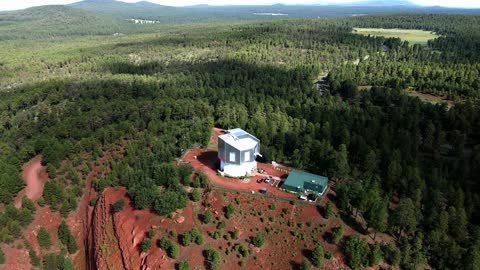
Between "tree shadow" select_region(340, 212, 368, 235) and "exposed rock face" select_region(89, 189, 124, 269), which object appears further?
"exposed rock face" select_region(89, 189, 124, 269)

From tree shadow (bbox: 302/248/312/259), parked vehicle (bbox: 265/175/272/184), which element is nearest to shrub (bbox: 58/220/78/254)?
parked vehicle (bbox: 265/175/272/184)

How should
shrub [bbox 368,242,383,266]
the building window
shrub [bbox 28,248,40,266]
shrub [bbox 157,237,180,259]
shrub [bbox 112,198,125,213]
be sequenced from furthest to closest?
the building window < shrub [bbox 112,198,125,213] < shrub [bbox 28,248,40,266] < shrub [bbox 157,237,180,259] < shrub [bbox 368,242,383,266]

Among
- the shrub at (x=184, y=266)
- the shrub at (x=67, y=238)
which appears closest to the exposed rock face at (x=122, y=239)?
the shrub at (x=184, y=266)

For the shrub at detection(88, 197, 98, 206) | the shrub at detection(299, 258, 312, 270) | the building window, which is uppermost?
the building window

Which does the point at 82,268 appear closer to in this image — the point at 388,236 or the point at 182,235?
the point at 182,235

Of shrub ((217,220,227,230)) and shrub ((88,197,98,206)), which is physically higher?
shrub ((217,220,227,230))

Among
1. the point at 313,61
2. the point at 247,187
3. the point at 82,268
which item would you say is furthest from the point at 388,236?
the point at 313,61

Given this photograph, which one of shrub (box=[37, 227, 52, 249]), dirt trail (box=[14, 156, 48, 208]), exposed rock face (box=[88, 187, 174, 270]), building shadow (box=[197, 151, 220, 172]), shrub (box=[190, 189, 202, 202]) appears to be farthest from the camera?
dirt trail (box=[14, 156, 48, 208])

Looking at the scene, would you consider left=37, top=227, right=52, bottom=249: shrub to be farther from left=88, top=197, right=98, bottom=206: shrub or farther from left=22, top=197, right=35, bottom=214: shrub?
left=88, top=197, right=98, bottom=206: shrub
